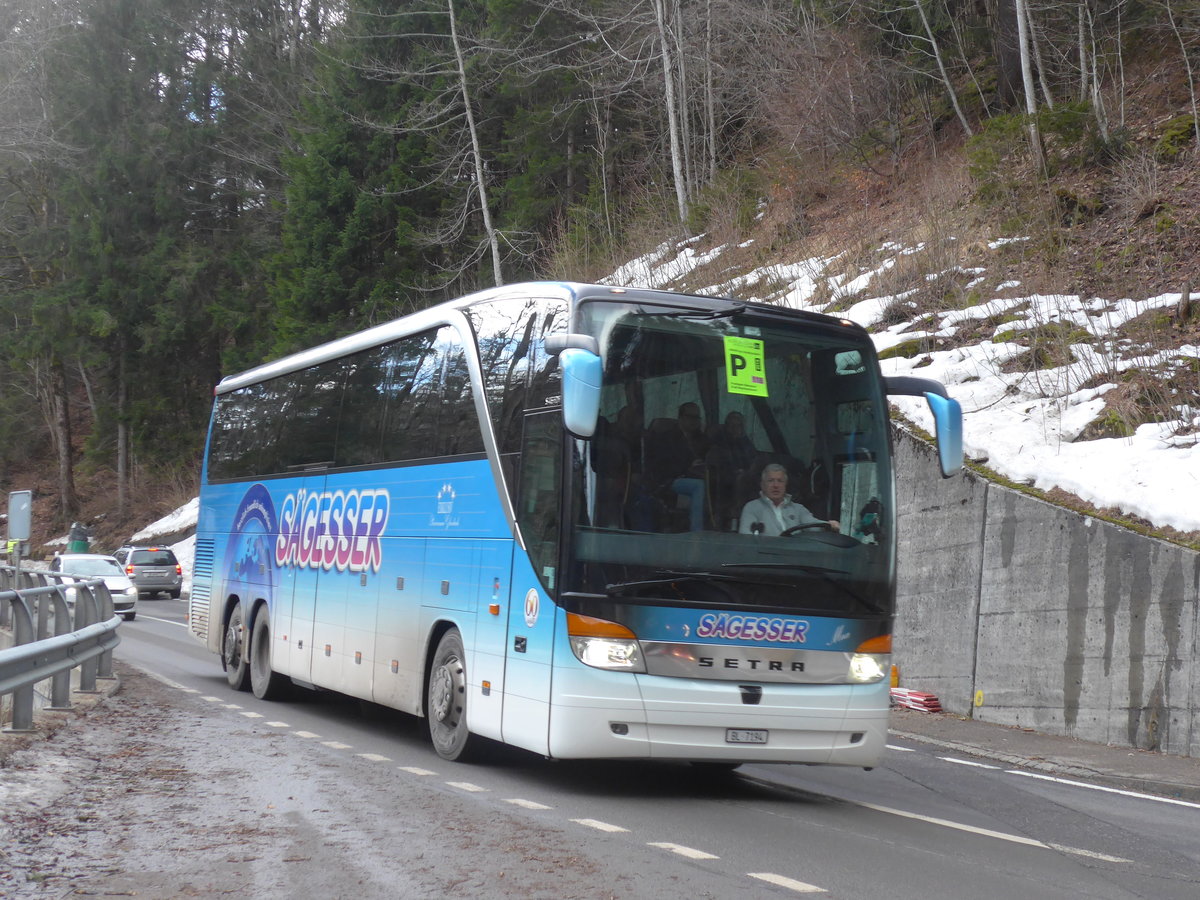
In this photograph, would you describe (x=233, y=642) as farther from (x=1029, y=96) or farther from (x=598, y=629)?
(x=1029, y=96)

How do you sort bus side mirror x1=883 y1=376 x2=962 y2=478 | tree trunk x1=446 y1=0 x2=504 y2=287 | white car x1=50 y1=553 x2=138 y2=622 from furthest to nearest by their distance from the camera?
tree trunk x1=446 y1=0 x2=504 y2=287 → white car x1=50 y1=553 x2=138 y2=622 → bus side mirror x1=883 y1=376 x2=962 y2=478

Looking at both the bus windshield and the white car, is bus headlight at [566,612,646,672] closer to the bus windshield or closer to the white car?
the bus windshield

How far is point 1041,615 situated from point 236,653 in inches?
360

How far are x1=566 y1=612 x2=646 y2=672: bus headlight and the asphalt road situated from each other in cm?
91

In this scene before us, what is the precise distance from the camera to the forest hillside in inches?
831

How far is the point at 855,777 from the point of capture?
34.6 feet

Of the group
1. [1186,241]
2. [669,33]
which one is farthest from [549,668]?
[669,33]

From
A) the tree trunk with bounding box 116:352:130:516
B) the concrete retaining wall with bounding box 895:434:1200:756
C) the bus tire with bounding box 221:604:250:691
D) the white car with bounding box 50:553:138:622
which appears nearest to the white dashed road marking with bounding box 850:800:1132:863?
the concrete retaining wall with bounding box 895:434:1200:756

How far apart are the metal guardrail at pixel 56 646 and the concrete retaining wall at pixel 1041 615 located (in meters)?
8.83

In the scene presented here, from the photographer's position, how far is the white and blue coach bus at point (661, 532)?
8.46m

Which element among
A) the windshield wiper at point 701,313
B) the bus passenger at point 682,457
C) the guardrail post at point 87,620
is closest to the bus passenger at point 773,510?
the bus passenger at point 682,457

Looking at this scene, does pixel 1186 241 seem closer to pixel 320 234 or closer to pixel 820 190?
pixel 820 190

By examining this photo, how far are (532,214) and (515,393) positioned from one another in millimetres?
30022

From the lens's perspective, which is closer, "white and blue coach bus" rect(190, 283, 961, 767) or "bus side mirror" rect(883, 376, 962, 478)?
"white and blue coach bus" rect(190, 283, 961, 767)
